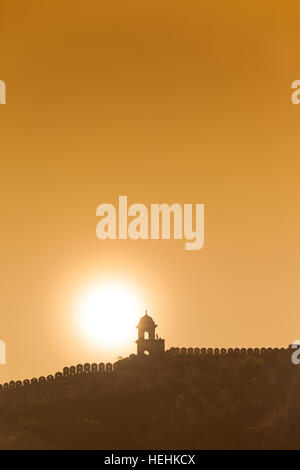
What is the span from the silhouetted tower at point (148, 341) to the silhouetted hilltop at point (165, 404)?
60 centimetres

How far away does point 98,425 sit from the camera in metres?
60.6

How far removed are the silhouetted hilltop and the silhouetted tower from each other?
597 mm

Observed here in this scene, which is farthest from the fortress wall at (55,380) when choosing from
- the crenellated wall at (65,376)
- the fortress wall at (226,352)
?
the fortress wall at (226,352)

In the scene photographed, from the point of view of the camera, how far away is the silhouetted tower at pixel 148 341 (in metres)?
70.2

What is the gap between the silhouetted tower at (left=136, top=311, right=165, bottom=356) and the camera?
7019 cm

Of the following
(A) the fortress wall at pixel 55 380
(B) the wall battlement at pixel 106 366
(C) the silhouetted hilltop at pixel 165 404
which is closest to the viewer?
(C) the silhouetted hilltop at pixel 165 404

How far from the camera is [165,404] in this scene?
6506cm

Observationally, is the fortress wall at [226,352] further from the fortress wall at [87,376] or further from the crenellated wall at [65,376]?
the crenellated wall at [65,376]
